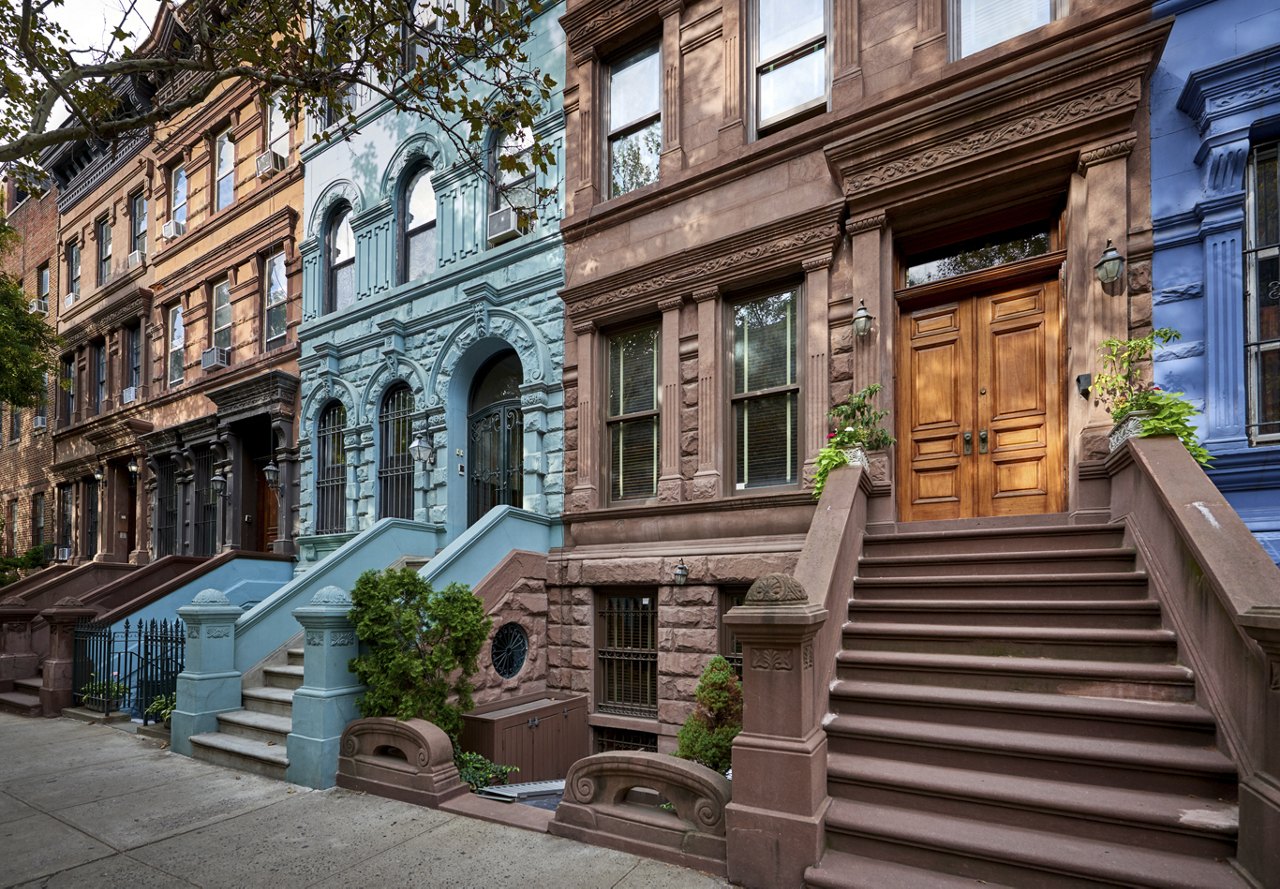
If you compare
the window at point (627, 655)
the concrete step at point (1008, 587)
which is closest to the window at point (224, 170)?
the window at point (627, 655)

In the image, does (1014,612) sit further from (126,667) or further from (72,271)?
(72,271)

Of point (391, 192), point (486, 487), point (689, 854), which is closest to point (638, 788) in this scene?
point (689, 854)

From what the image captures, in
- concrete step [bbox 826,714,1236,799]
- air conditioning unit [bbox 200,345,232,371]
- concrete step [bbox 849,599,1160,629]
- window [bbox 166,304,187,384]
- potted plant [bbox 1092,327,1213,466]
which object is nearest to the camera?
concrete step [bbox 826,714,1236,799]

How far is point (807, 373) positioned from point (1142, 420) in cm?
333

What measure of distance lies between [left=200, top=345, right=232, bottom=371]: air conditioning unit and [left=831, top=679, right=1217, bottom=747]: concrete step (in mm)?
15481

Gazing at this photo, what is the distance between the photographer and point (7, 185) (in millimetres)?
26516

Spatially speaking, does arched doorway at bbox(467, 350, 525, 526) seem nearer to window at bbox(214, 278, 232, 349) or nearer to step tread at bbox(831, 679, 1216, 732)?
step tread at bbox(831, 679, 1216, 732)

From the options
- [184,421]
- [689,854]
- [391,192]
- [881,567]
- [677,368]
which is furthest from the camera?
[184,421]

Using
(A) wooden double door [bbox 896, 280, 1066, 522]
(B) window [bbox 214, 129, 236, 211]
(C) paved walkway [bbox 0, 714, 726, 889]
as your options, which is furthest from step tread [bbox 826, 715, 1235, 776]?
(B) window [bbox 214, 129, 236, 211]

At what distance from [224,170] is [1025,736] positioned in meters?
19.1

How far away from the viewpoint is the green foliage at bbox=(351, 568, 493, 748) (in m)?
6.95

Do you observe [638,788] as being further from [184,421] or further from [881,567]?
[184,421]

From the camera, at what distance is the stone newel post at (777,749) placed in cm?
446

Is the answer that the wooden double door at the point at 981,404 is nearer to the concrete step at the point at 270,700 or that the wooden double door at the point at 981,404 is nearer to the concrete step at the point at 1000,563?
the concrete step at the point at 1000,563
